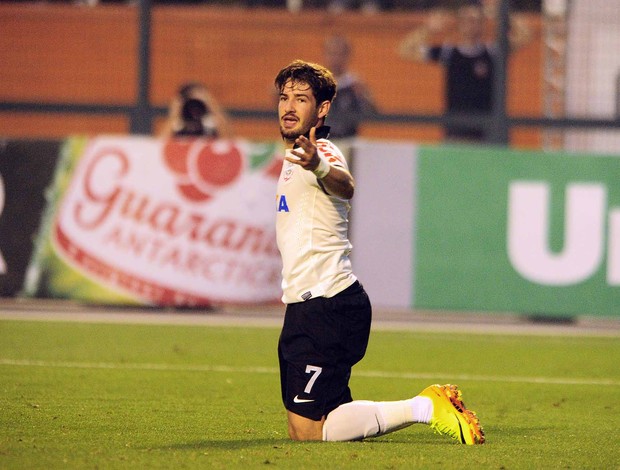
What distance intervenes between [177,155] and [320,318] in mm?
7163

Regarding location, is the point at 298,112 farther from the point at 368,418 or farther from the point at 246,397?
the point at 246,397

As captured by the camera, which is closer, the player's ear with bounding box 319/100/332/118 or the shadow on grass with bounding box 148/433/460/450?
the shadow on grass with bounding box 148/433/460/450

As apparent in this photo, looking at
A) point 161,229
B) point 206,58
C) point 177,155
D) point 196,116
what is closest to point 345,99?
point 196,116

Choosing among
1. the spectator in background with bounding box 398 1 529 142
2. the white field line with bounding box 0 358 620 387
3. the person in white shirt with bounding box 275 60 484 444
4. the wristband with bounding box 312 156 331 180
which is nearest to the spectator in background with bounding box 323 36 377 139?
the spectator in background with bounding box 398 1 529 142

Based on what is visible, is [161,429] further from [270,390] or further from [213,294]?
[213,294]

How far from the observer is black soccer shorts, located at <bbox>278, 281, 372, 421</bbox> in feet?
20.7

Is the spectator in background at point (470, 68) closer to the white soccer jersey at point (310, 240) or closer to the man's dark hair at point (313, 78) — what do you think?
the man's dark hair at point (313, 78)

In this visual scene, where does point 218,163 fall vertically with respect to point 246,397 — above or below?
above

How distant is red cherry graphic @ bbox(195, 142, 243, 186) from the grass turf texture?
1.75 meters

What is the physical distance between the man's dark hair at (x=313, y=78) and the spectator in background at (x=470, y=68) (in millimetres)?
8541

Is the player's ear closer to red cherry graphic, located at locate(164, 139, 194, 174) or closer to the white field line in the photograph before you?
the white field line

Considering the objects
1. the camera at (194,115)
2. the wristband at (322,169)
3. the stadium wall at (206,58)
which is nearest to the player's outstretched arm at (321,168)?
the wristband at (322,169)

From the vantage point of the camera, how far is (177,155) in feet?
43.5

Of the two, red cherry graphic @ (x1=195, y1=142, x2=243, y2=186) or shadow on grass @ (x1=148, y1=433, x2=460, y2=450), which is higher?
red cherry graphic @ (x1=195, y1=142, x2=243, y2=186)
